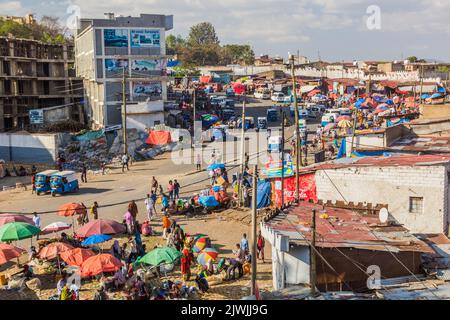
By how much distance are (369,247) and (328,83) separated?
63.1 metres

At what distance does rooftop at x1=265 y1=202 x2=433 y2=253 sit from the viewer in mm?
13375

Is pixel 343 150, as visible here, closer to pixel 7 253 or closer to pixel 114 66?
pixel 7 253

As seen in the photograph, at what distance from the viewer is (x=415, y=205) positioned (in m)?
18.1

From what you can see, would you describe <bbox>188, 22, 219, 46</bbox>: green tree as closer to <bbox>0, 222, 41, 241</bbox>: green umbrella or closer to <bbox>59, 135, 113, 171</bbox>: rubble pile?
<bbox>59, 135, 113, 171</bbox>: rubble pile

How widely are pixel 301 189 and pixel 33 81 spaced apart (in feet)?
135

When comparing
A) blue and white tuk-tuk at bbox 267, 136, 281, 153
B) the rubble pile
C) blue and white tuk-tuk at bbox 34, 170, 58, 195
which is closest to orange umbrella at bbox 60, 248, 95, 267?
blue and white tuk-tuk at bbox 34, 170, 58, 195

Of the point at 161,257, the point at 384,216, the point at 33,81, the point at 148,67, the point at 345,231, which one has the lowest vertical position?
the point at 161,257

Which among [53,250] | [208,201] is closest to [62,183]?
[208,201]

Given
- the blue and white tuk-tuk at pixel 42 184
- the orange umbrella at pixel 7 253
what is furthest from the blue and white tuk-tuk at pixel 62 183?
the orange umbrella at pixel 7 253

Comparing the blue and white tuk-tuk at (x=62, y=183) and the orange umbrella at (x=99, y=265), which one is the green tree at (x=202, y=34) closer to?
the blue and white tuk-tuk at (x=62, y=183)

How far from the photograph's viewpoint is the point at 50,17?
84.6m

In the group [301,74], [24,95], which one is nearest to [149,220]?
[24,95]
